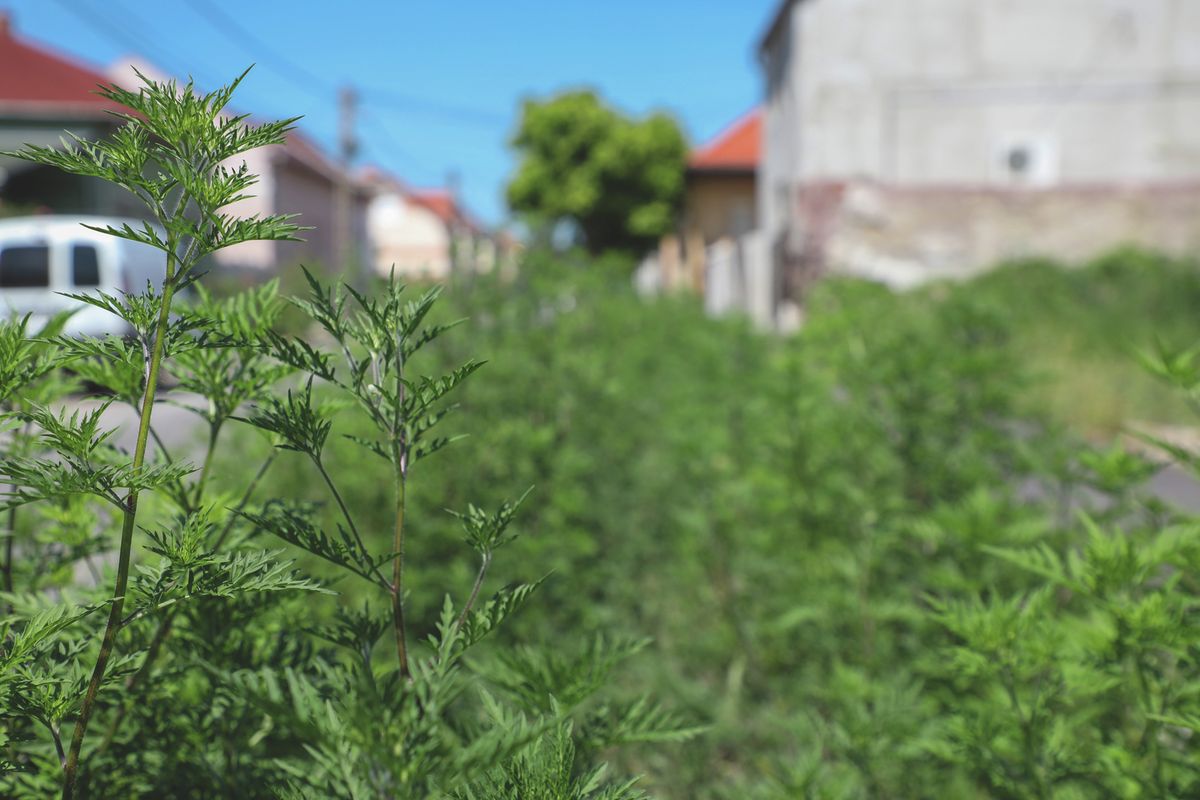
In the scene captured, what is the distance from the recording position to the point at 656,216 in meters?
28.2

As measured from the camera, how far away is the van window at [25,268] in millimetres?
11008

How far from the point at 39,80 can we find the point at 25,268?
587 inches

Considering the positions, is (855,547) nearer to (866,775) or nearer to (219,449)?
(866,775)

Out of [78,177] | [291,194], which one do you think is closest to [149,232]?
[78,177]

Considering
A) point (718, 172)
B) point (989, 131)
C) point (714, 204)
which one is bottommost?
point (989, 131)

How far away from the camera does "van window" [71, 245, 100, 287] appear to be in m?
11.4

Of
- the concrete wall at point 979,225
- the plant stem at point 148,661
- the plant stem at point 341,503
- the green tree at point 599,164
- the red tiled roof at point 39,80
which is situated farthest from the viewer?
the green tree at point 599,164

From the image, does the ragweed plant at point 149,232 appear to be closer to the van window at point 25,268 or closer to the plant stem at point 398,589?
the plant stem at point 398,589

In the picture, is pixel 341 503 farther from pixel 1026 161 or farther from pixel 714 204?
pixel 714 204

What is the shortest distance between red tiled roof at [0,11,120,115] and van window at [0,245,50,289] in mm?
9605

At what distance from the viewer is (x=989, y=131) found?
1507 cm

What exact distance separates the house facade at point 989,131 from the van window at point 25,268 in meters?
10.1

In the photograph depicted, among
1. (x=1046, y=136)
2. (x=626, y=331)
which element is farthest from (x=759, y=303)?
(x=626, y=331)

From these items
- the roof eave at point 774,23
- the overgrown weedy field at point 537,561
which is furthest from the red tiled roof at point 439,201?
the overgrown weedy field at point 537,561
